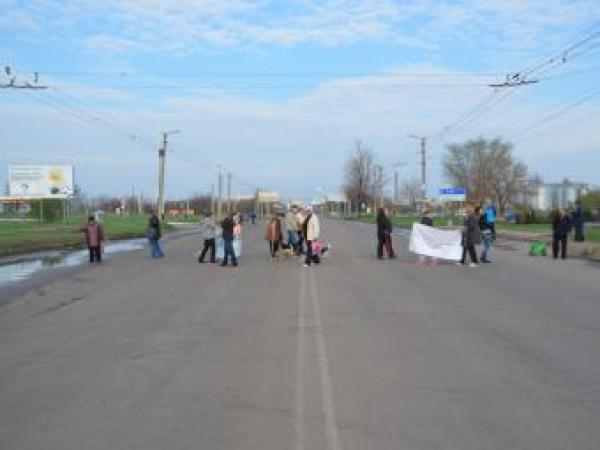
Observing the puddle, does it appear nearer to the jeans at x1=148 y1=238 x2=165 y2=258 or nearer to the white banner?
the jeans at x1=148 y1=238 x2=165 y2=258

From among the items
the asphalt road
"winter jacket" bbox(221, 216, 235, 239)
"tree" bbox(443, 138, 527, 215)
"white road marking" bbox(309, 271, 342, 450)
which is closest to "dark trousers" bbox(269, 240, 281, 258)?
"winter jacket" bbox(221, 216, 235, 239)

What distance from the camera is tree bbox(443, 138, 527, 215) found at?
370ft

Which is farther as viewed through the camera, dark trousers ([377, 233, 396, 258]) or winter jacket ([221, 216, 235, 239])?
dark trousers ([377, 233, 396, 258])

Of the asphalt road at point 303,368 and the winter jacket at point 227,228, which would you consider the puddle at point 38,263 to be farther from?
the asphalt road at point 303,368

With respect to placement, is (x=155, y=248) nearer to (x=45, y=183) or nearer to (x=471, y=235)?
(x=471, y=235)

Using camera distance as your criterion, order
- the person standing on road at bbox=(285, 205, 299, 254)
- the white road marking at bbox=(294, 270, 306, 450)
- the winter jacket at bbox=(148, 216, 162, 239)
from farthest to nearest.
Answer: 1. the winter jacket at bbox=(148, 216, 162, 239)
2. the person standing on road at bbox=(285, 205, 299, 254)
3. the white road marking at bbox=(294, 270, 306, 450)

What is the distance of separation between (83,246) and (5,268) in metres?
12.6

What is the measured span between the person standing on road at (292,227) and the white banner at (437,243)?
→ 3.71 m

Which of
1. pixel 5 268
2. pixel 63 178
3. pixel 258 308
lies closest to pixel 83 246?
pixel 5 268

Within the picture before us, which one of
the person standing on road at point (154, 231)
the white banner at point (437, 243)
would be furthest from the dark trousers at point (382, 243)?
the person standing on road at point (154, 231)

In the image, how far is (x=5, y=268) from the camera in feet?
83.3

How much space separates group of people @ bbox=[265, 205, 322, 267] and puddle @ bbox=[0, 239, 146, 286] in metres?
5.98

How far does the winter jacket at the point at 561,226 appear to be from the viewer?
Result: 86.6ft

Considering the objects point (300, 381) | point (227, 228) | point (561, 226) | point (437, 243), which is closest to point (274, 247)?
point (227, 228)
